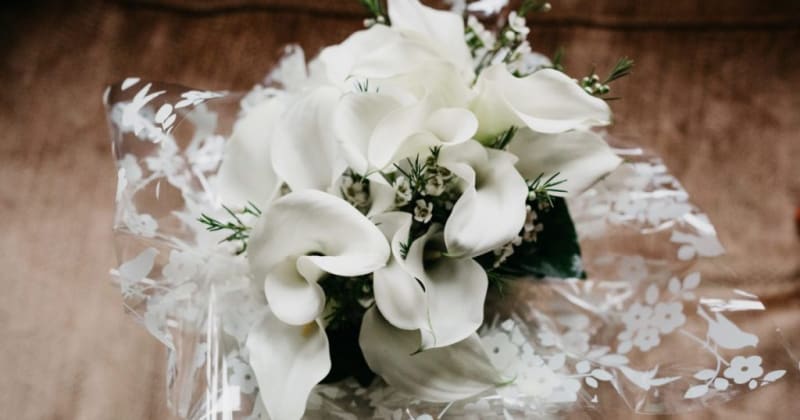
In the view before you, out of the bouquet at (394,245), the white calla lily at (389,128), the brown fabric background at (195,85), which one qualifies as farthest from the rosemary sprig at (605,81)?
the brown fabric background at (195,85)

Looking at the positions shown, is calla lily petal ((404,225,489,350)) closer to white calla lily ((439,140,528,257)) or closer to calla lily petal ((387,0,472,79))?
white calla lily ((439,140,528,257))


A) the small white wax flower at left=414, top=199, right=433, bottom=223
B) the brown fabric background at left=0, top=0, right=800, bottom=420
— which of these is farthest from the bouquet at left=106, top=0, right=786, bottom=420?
the brown fabric background at left=0, top=0, right=800, bottom=420

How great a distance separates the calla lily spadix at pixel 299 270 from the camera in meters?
0.47

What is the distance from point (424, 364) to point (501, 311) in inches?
4.2

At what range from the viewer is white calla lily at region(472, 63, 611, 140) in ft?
1.66

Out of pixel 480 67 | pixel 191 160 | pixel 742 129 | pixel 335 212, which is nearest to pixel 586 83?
pixel 480 67

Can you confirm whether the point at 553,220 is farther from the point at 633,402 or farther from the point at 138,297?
the point at 138,297

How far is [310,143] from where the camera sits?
1.75 ft

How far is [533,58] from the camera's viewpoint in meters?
0.70

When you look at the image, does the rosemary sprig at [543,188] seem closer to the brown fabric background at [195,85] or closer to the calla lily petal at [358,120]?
the calla lily petal at [358,120]

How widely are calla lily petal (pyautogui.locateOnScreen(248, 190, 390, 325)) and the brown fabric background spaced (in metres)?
0.33

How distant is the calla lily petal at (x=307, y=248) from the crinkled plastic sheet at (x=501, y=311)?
36mm

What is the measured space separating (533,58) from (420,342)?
307mm

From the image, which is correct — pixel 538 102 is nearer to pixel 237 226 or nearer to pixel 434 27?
pixel 434 27
